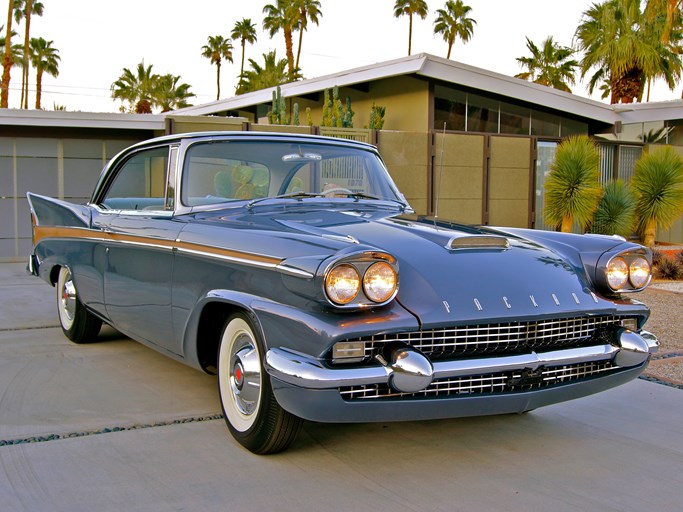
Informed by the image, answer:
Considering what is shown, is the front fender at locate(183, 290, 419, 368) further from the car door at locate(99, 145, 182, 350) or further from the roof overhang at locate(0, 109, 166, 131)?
the roof overhang at locate(0, 109, 166, 131)

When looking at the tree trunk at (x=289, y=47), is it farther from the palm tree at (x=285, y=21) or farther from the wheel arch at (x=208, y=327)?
the wheel arch at (x=208, y=327)

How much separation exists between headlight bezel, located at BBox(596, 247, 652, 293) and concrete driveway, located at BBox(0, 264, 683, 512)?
0.77m

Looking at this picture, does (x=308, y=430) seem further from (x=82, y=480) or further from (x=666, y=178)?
(x=666, y=178)

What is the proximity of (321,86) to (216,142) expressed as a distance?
1434 centimetres

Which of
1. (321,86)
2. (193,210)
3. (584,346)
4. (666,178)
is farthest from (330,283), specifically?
(321,86)

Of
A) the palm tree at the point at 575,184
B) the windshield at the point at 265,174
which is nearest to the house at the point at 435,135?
the palm tree at the point at 575,184

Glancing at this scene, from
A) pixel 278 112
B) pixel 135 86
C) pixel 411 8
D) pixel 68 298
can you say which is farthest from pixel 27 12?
pixel 68 298

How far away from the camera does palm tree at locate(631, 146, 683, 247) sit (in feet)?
47.9

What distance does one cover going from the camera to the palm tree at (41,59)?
159 feet

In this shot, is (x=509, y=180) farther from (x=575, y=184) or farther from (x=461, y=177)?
(x=575, y=184)

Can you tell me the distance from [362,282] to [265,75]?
33914mm

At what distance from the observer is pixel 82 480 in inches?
125

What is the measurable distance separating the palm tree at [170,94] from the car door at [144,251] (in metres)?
39.4

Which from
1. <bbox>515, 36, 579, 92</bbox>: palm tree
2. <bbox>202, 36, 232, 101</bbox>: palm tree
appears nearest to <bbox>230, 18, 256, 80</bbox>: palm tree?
<bbox>202, 36, 232, 101</bbox>: palm tree
